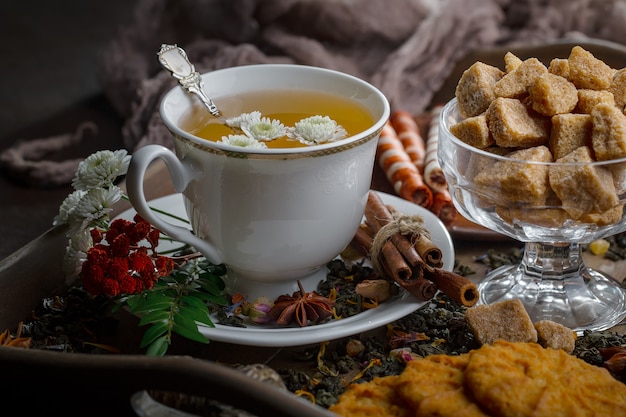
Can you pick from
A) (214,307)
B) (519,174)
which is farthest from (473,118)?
(214,307)

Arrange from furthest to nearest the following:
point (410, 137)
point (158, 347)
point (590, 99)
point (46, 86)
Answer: point (46, 86) < point (410, 137) < point (590, 99) < point (158, 347)

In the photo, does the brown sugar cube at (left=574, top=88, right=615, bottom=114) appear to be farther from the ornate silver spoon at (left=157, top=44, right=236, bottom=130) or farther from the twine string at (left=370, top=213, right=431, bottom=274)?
the ornate silver spoon at (left=157, top=44, right=236, bottom=130)

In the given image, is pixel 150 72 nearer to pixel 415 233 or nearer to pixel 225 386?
pixel 415 233

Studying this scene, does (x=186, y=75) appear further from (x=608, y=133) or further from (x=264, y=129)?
(x=608, y=133)

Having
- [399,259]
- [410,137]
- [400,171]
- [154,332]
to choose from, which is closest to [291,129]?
[399,259]

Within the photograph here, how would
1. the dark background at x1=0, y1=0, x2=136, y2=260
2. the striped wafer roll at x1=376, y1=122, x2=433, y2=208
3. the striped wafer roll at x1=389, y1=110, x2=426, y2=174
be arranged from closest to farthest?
1. the striped wafer roll at x1=376, y1=122, x2=433, y2=208
2. the striped wafer roll at x1=389, y1=110, x2=426, y2=174
3. the dark background at x1=0, y1=0, x2=136, y2=260

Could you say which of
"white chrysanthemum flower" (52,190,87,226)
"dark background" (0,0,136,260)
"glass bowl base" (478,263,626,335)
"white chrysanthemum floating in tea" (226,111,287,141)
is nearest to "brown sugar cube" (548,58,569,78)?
"glass bowl base" (478,263,626,335)
